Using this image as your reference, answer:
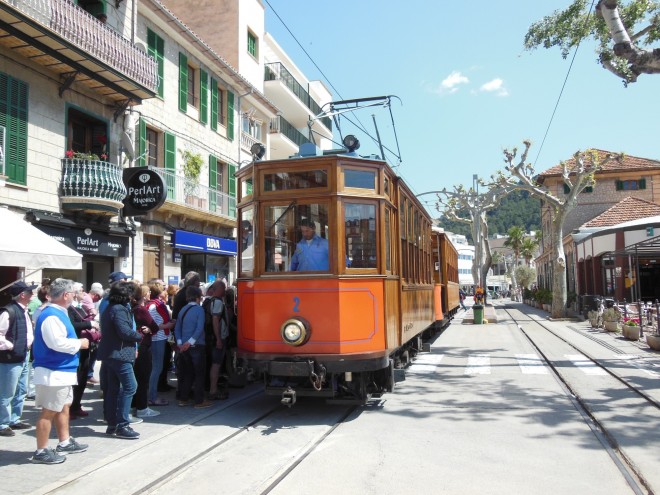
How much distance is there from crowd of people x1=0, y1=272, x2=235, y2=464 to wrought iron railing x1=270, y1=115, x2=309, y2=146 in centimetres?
1794

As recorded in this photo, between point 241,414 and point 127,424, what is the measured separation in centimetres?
157

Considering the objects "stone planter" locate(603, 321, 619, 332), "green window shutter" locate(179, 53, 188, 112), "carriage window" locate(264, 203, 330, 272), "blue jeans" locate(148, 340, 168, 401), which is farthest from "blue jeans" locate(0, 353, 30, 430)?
"stone planter" locate(603, 321, 619, 332)

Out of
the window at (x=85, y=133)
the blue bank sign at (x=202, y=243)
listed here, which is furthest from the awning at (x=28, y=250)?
the blue bank sign at (x=202, y=243)

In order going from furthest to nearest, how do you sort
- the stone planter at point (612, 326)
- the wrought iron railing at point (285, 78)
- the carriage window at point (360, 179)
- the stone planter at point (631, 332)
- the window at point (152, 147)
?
1. the wrought iron railing at point (285, 78)
2. the stone planter at point (612, 326)
3. the window at point (152, 147)
4. the stone planter at point (631, 332)
5. the carriage window at point (360, 179)

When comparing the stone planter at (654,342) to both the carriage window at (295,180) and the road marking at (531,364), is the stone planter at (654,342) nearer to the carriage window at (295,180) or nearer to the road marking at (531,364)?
the road marking at (531,364)

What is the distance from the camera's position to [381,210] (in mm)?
7293

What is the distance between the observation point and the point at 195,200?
18562 millimetres

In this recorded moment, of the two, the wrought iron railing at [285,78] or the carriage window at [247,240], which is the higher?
the wrought iron railing at [285,78]

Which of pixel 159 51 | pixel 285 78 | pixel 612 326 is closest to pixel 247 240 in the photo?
pixel 159 51

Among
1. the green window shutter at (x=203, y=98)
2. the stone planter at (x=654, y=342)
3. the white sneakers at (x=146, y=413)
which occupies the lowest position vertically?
the white sneakers at (x=146, y=413)

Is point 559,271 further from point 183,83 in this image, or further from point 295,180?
point 295,180

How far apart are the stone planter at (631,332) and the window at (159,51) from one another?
14.8m

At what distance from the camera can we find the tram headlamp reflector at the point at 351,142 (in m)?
7.48

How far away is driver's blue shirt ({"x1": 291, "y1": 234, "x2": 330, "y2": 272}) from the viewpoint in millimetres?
7004
